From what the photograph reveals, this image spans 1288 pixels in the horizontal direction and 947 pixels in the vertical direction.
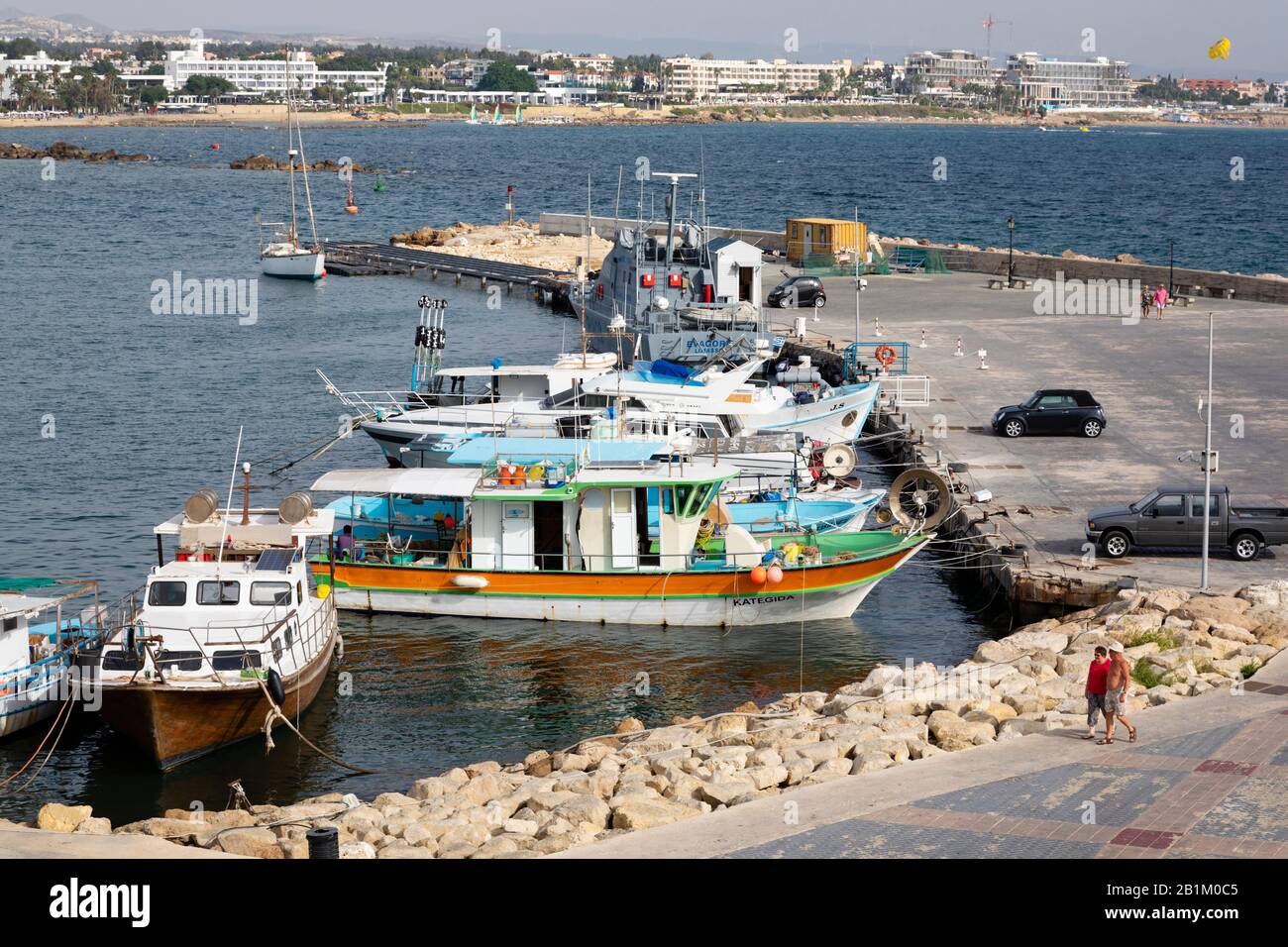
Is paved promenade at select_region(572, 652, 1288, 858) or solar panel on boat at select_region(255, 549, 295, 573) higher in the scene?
solar panel on boat at select_region(255, 549, 295, 573)

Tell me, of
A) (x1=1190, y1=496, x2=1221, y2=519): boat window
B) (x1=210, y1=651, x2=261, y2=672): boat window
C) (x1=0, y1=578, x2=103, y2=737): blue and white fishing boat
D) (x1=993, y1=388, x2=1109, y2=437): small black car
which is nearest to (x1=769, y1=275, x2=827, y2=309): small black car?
(x1=993, y1=388, x2=1109, y2=437): small black car

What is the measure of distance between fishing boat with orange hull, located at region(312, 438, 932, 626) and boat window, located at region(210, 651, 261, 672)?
6.74 metres

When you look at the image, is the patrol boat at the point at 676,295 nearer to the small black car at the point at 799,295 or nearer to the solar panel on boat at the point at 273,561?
the small black car at the point at 799,295

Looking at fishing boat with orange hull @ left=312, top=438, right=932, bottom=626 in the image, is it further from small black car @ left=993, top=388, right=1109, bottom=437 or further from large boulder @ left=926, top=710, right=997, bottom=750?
small black car @ left=993, top=388, right=1109, bottom=437

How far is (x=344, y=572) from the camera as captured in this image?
116ft

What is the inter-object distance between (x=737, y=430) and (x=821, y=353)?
1642 cm

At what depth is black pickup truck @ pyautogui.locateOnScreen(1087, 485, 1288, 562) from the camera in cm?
3450

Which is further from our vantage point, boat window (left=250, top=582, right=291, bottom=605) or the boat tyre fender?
boat window (left=250, top=582, right=291, bottom=605)

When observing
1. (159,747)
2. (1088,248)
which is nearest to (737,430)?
(159,747)

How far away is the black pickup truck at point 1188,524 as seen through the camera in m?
34.5

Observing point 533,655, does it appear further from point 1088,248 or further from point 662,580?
point 1088,248

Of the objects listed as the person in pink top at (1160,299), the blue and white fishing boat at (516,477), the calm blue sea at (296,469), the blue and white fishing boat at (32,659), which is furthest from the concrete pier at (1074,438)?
the blue and white fishing boat at (32,659)

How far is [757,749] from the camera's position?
81.8 ft

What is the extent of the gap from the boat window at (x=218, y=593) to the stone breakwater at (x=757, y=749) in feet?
17.7
